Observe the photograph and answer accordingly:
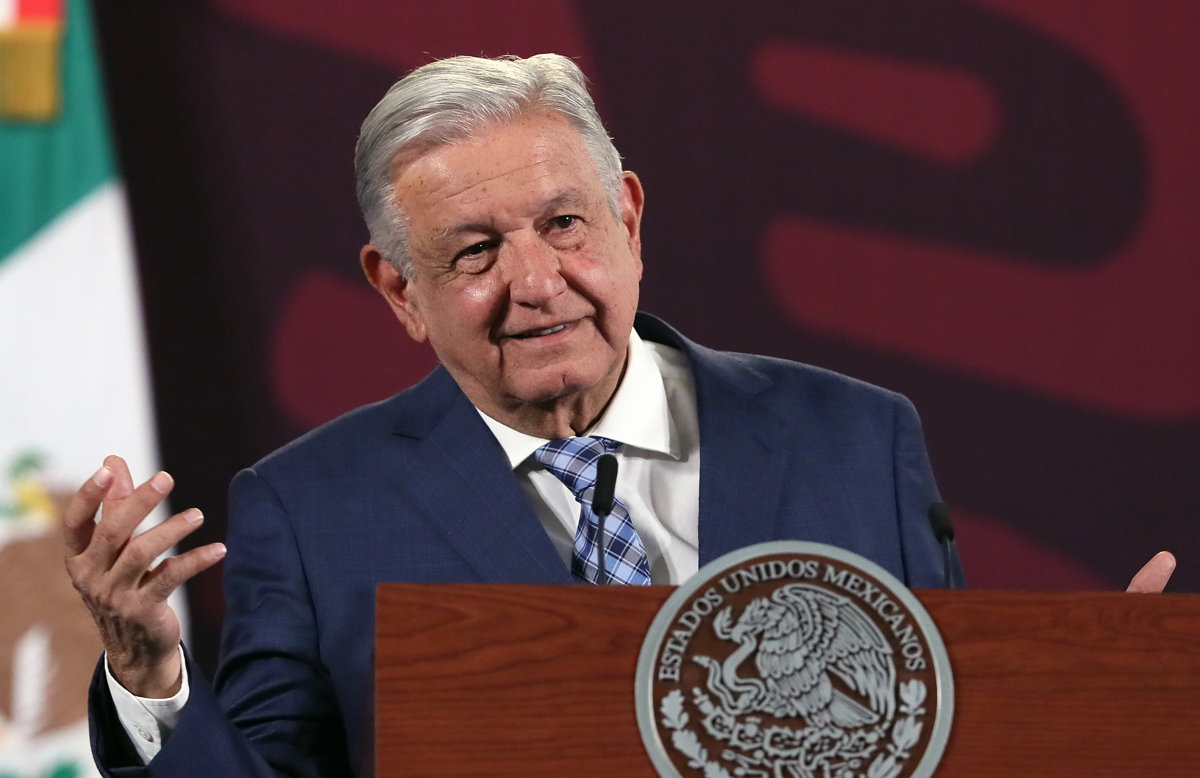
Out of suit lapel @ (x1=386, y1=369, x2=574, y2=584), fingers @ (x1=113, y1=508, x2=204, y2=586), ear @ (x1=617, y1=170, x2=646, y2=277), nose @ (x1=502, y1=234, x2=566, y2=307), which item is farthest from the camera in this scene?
ear @ (x1=617, y1=170, x2=646, y2=277)

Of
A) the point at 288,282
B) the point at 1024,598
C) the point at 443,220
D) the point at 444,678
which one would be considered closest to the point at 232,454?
the point at 288,282

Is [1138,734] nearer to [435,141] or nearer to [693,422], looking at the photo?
[693,422]

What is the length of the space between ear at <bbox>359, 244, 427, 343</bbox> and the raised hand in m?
0.65

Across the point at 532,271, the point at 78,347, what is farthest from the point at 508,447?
the point at 78,347

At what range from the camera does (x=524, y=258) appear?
5.09 ft

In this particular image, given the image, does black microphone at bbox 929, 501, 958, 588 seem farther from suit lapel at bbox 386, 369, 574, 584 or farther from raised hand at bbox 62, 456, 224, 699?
raised hand at bbox 62, 456, 224, 699

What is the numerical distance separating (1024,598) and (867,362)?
1.72 meters

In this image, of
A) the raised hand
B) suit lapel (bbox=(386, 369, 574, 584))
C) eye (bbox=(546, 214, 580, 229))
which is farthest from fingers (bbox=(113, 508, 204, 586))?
eye (bbox=(546, 214, 580, 229))

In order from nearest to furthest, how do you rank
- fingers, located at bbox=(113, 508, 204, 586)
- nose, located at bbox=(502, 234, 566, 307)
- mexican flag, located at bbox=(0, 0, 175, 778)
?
1. fingers, located at bbox=(113, 508, 204, 586)
2. nose, located at bbox=(502, 234, 566, 307)
3. mexican flag, located at bbox=(0, 0, 175, 778)

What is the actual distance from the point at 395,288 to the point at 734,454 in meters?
0.53

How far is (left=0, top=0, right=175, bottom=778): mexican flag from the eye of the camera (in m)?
2.43

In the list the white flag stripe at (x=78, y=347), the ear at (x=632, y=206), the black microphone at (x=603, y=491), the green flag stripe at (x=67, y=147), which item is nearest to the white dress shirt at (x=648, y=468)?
the ear at (x=632, y=206)

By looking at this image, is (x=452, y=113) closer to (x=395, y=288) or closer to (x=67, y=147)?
(x=395, y=288)

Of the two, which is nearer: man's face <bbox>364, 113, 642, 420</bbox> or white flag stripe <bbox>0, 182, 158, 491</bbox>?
man's face <bbox>364, 113, 642, 420</bbox>
